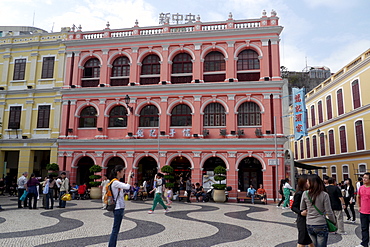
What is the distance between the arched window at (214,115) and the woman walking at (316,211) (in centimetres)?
1725

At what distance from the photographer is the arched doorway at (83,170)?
24.9m

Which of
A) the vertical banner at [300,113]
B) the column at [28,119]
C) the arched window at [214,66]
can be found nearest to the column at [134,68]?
the arched window at [214,66]

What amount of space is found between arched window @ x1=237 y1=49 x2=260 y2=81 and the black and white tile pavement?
12.4 metres

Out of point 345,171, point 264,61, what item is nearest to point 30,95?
point 264,61

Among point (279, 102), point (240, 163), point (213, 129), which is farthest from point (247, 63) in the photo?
point (240, 163)

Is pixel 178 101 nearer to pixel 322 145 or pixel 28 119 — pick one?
pixel 28 119

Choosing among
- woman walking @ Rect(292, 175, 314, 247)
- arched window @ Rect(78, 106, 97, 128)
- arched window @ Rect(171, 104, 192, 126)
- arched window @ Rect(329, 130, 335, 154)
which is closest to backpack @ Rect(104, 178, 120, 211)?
woman walking @ Rect(292, 175, 314, 247)

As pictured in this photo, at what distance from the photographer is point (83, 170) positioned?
2539cm

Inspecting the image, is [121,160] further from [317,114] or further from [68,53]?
[317,114]

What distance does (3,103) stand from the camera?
26453mm

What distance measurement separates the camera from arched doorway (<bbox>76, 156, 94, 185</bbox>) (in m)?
24.9

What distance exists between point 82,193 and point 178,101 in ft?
30.9

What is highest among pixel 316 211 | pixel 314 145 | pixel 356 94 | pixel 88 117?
pixel 356 94

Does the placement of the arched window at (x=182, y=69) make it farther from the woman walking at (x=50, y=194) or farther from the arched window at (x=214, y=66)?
the woman walking at (x=50, y=194)
